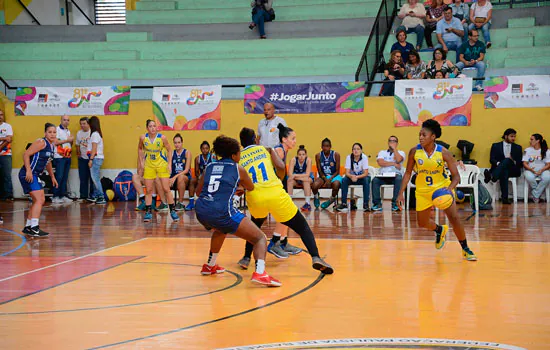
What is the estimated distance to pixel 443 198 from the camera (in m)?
6.62

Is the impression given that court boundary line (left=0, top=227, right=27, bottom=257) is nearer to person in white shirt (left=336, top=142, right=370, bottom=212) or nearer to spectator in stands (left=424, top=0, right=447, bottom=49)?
person in white shirt (left=336, top=142, right=370, bottom=212)

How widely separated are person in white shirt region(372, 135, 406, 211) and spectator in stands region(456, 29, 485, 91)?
2.91m

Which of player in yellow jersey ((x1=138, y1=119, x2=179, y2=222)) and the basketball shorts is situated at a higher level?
player in yellow jersey ((x1=138, y1=119, x2=179, y2=222))

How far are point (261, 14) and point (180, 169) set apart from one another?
5.85 meters

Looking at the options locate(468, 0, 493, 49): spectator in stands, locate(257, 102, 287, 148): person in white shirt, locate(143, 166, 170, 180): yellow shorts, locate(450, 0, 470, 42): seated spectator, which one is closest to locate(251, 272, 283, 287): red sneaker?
locate(257, 102, 287, 148): person in white shirt

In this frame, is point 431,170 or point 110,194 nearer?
point 431,170

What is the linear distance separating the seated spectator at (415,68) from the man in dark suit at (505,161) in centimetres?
224

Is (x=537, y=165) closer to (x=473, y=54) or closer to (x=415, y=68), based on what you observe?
(x=473, y=54)

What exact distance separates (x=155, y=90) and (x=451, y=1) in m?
7.64

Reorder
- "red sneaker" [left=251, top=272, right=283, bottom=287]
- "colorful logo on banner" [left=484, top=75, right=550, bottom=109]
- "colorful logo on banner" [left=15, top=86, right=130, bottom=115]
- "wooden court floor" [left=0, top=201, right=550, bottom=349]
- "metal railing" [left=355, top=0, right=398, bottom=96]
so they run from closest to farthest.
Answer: "wooden court floor" [left=0, top=201, right=550, bottom=349], "red sneaker" [left=251, top=272, right=283, bottom=287], "colorful logo on banner" [left=484, top=75, right=550, bottom=109], "metal railing" [left=355, top=0, right=398, bottom=96], "colorful logo on banner" [left=15, top=86, right=130, bottom=115]

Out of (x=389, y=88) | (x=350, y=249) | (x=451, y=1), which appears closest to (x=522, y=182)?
(x=389, y=88)

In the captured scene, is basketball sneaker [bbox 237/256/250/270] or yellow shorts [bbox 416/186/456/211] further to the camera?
yellow shorts [bbox 416/186/456/211]

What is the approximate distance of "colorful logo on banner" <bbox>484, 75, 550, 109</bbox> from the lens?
529 inches

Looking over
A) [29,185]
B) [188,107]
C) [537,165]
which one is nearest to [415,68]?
[537,165]
